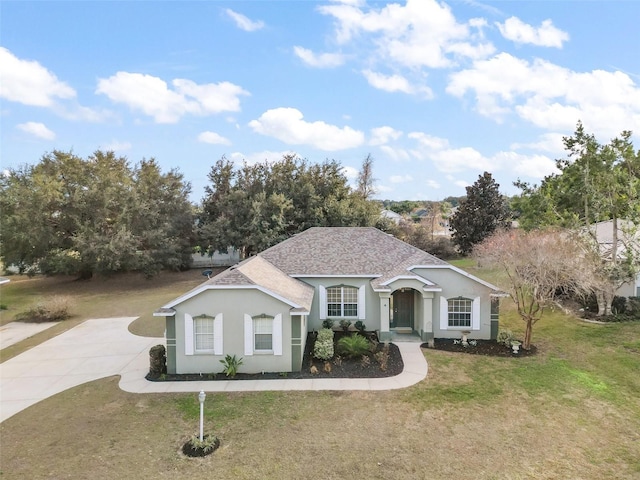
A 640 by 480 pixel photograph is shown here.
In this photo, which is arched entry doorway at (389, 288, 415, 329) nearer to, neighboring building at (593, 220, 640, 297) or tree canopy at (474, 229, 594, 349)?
tree canopy at (474, 229, 594, 349)

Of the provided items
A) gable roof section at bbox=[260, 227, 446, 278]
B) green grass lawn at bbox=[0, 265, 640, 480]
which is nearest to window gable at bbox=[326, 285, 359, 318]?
gable roof section at bbox=[260, 227, 446, 278]

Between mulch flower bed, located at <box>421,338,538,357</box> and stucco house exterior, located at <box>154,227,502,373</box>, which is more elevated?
stucco house exterior, located at <box>154,227,502,373</box>

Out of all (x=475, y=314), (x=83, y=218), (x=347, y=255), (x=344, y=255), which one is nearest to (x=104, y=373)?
(x=344, y=255)

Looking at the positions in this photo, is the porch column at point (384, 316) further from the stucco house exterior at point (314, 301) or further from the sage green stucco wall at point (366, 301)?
the sage green stucco wall at point (366, 301)

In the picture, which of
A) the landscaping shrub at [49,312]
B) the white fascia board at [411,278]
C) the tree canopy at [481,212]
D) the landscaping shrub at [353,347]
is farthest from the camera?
the tree canopy at [481,212]

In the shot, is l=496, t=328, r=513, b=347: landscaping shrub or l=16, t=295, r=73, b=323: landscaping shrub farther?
l=16, t=295, r=73, b=323: landscaping shrub

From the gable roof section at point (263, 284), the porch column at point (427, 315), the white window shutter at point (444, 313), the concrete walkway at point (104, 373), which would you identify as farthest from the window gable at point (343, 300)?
the white window shutter at point (444, 313)
